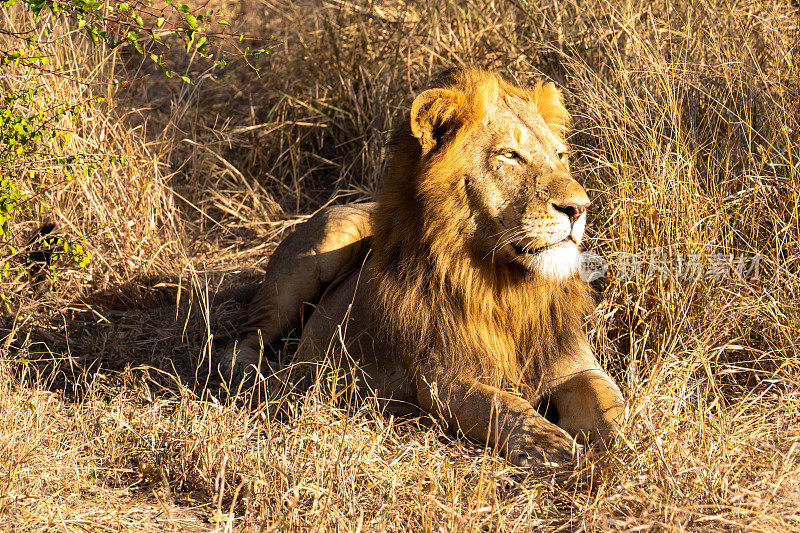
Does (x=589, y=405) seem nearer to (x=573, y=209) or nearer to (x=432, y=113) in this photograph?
(x=573, y=209)

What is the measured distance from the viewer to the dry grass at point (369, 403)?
2912 mm

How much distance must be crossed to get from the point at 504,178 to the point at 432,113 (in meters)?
0.35

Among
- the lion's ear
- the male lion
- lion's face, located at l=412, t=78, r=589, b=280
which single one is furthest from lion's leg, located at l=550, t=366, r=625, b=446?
the lion's ear

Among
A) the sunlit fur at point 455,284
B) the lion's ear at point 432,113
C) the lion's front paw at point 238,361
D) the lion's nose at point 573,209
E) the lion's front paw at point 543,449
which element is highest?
the lion's ear at point 432,113

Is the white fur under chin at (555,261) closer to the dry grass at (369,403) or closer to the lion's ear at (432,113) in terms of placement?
the dry grass at (369,403)

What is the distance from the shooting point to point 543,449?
10.5ft

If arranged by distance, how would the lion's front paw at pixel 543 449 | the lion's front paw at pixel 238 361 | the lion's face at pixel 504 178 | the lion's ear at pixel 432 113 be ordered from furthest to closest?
the lion's front paw at pixel 238 361, the lion's ear at pixel 432 113, the lion's face at pixel 504 178, the lion's front paw at pixel 543 449

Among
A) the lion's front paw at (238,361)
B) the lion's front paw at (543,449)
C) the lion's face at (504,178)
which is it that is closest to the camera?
the lion's front paw at (543,449)

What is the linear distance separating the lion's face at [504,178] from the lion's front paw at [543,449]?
550mm

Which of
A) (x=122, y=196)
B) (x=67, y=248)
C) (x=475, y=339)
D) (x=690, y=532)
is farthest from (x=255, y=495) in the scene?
(x=122, y=196)

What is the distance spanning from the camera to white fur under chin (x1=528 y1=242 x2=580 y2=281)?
331 cm

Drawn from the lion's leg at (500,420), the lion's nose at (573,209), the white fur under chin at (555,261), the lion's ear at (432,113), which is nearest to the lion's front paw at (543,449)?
the lion's leg at (500,420)

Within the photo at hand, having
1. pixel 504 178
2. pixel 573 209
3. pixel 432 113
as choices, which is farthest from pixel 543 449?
pixel 432 113

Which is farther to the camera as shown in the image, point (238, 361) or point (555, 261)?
point (238, 361)
